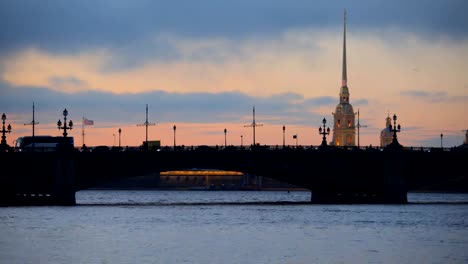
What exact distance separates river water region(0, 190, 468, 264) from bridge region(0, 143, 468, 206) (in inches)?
217

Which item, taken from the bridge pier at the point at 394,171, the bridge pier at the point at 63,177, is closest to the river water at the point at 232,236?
the bridge pier at the point at 63,177

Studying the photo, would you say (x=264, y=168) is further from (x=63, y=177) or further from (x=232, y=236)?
(x=232, y=236)

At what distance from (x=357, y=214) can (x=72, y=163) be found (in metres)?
35.7

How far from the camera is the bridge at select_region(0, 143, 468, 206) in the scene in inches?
6206

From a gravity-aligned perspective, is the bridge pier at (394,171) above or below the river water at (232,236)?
above

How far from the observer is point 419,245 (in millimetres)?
97250

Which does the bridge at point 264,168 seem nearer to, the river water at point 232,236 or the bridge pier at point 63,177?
the bridge pier at point 63,177

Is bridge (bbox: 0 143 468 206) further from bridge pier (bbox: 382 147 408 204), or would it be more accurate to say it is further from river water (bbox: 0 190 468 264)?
river water (bbox: 0 190 468 264)

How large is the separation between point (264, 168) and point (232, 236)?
193ft

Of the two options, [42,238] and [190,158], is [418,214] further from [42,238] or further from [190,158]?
[42,238]

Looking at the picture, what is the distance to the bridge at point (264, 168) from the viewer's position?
157625mm

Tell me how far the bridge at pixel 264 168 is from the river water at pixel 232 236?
551 cm

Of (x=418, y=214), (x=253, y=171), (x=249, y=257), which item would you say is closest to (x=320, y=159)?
(x=253, y=171)

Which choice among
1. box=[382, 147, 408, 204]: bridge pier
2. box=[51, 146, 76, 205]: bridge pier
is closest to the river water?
box=[51, 146, 76, 205]: bridge pier
